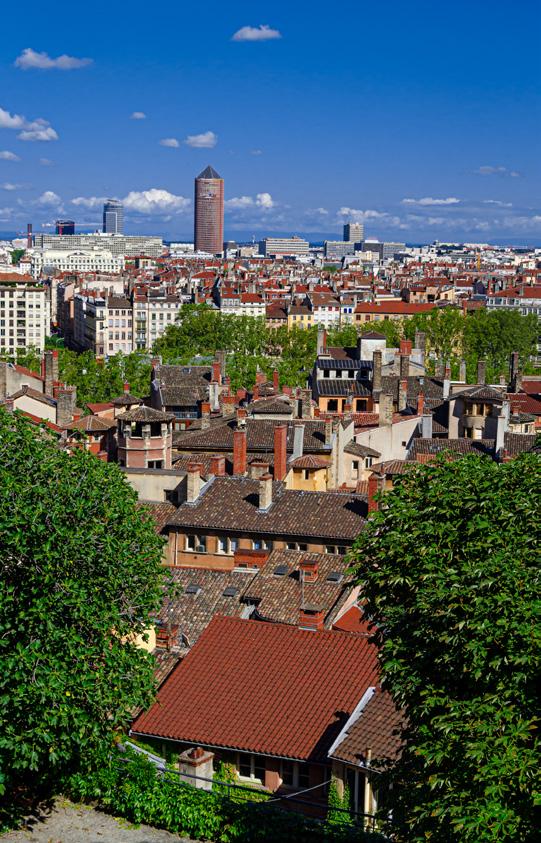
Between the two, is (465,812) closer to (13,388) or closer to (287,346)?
(13,388)

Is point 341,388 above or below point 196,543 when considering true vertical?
above

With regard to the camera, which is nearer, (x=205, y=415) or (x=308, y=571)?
(x=308, y=571)

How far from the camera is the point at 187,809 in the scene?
19.3 metres

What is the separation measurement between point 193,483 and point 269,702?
17.2 m

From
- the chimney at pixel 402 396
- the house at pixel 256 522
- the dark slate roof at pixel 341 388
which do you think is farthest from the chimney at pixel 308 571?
the dark slate roof at pixel 341 388

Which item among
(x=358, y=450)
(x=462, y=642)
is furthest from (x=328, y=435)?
(x=462, y=642)

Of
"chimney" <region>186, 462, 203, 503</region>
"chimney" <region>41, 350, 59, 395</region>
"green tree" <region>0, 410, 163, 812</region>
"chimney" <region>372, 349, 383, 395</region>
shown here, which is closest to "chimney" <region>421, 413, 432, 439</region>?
"chimney" <region>372, 349, 383, 395</region>

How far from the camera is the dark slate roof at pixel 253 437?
50125mm

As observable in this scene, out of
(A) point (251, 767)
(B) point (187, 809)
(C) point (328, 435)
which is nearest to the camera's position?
(B) point (187, 809)

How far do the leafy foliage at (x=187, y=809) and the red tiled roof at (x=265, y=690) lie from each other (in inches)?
147

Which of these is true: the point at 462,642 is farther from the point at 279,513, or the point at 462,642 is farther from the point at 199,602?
the point at 279,513

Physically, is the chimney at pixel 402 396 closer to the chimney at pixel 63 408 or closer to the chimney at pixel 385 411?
the chimney at pixel 385 411

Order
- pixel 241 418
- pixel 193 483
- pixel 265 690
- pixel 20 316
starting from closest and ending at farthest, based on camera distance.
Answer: pixel 265 690
pixel 193 483
pixel 241 418
pixel 20 316

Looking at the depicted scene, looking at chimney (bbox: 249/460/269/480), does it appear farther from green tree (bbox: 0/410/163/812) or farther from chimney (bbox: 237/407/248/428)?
green tree (bbox: 0/410/163/812)
